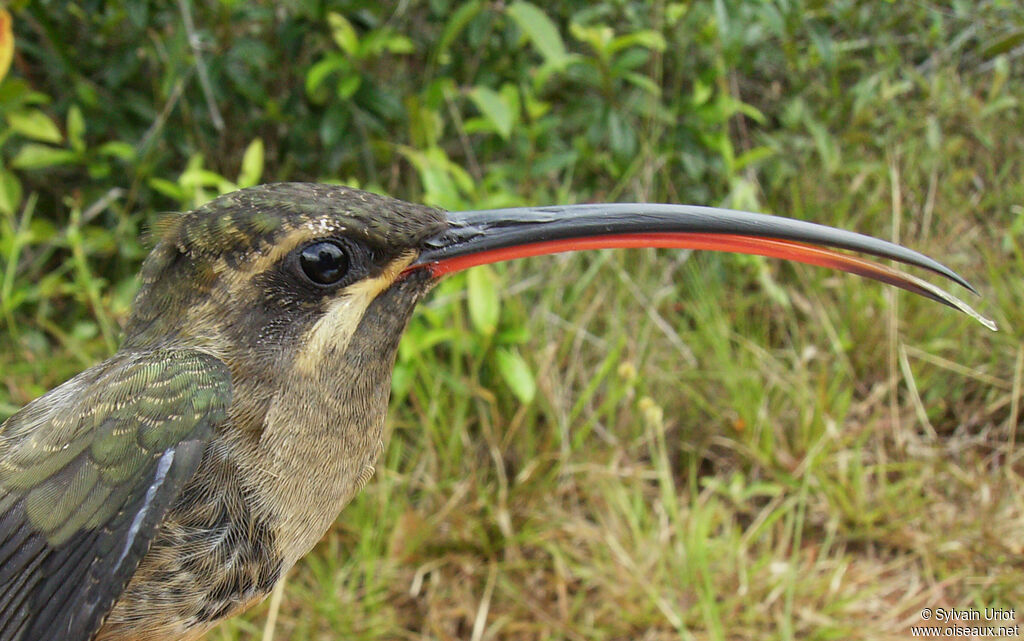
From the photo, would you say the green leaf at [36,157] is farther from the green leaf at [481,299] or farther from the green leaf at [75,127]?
the green leaf at [481,299]

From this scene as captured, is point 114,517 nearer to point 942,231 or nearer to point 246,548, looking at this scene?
point 246,548

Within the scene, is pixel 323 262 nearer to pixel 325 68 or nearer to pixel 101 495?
pixel 101 495

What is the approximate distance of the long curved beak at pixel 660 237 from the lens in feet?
4.04

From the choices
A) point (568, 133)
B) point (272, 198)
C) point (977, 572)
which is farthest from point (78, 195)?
point (977, 572)

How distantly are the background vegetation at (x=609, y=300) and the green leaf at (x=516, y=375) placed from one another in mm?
14

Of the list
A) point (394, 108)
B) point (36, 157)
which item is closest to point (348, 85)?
point (394, 108)

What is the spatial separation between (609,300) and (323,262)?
2.39 meters

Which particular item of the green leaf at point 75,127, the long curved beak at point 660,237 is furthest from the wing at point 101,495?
the green leaf at point 75,127

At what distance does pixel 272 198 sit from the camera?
1.30 meters

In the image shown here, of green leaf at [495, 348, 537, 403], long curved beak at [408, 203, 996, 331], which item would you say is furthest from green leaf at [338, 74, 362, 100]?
long curved beak at [408, 203, 996, 331]

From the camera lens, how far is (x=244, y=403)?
129cm

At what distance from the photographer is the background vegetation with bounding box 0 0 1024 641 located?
2.84 m

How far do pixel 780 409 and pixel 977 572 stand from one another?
34.9 inches

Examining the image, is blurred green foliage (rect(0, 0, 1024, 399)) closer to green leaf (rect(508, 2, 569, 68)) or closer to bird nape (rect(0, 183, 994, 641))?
green leaf (rect(508, 2, 569, 68))
